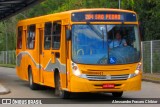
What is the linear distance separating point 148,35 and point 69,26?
27.2 meters

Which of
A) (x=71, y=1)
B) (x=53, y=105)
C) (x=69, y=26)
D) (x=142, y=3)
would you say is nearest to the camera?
(x=53, y=105)

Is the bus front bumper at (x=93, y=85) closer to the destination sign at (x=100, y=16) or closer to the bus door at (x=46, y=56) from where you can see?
the destination sign at (x=100, y=16)

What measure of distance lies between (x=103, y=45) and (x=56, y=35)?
87.2 inches

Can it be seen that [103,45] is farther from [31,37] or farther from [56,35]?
[31,37]


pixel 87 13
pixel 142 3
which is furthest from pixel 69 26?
pixel 142 3

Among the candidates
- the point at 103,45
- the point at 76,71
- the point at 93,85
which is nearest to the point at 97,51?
the point at 103,45

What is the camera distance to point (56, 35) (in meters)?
17.2

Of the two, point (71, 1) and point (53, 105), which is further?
point (71, 1)

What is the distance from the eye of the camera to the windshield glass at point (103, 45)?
15.5 metres

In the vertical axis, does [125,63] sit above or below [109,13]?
below

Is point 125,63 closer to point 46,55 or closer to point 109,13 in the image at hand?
point 109,13

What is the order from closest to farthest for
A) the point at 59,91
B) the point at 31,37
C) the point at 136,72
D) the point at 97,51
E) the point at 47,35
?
the point at 97,51
the point at 136,72
the point at 59,91
the point at 47,35
the point at 31,37

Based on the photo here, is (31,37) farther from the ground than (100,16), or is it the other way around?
(100,16)

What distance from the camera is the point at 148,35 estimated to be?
139 ft
